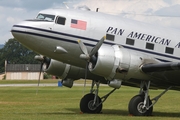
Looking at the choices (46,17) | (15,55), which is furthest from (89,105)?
(15,55)

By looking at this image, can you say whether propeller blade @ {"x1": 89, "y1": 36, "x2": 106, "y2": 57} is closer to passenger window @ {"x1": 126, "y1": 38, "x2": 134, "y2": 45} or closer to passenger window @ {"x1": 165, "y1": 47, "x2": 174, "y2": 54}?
passenger window @ {"x1": 126, "y1": 38, "x2": 134, "y2": 45}

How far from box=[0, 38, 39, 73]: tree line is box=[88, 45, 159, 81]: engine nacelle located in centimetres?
15409

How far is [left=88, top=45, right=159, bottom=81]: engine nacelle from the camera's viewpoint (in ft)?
57.1

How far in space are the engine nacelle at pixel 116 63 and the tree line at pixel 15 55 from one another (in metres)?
154

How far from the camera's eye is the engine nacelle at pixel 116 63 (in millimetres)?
17406

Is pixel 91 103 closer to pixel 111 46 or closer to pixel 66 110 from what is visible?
pixel 66 110

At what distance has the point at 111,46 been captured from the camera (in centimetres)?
1819

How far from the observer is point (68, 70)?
21375 millimetres

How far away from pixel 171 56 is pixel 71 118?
5.88 meters

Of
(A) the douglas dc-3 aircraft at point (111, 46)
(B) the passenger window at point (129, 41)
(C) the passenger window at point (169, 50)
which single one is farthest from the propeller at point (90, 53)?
(C) the passenger window at point (169, 50)

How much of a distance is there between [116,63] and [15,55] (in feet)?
541

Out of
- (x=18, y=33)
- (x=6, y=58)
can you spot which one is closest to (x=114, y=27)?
(x=18, y=33)

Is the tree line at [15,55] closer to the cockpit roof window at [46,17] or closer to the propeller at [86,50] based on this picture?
the cockpit roof window at [46,17]

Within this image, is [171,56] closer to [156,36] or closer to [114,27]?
[156,36]
